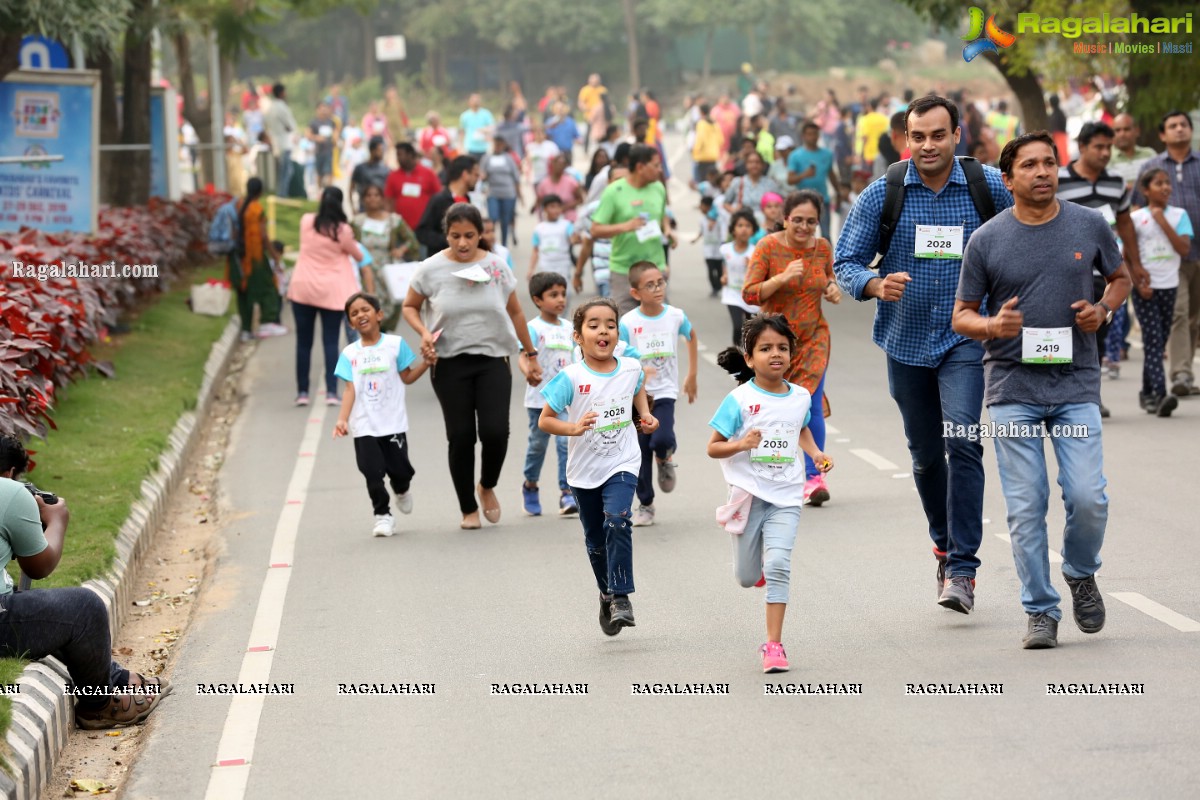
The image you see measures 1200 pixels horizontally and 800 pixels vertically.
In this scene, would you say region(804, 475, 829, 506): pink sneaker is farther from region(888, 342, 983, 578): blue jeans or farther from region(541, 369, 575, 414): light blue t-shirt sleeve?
region(541, 369, 575, 414): light blue t-shirt sleeve

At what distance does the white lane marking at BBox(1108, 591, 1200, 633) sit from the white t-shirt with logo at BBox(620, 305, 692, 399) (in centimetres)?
323

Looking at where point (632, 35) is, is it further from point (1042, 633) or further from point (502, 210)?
point (1042, 633)

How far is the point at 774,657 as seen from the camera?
6.96 meters

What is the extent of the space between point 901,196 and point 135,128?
59.8ft

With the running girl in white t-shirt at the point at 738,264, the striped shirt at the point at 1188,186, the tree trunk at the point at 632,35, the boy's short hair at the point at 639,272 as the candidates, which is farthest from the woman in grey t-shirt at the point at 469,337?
the tree trunk at the point at 632,35

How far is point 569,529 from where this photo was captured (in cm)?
1031

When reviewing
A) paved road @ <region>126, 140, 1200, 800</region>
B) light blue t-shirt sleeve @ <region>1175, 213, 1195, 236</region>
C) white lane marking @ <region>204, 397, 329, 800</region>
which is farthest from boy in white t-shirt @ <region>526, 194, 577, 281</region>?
paved road @ <region>126, 140, 1200, 800</region>

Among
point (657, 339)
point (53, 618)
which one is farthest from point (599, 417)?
point (657, 339)

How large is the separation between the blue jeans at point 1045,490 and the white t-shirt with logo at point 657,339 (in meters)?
3.56

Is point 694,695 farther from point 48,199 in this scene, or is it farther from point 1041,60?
point 1041,60

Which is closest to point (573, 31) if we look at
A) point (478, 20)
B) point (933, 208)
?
point (478, 20)

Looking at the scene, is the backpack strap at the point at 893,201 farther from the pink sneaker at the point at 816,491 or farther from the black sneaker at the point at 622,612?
the pink sneaker at the point at 816,491

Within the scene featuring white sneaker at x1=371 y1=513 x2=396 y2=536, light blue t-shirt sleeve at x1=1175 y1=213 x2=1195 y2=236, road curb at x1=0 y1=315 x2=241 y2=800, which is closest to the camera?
road curb at x1=0 y1=315 x2=241 y2=800

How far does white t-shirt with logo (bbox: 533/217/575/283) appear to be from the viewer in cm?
1878
